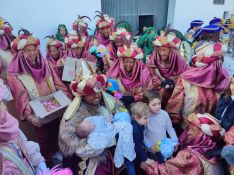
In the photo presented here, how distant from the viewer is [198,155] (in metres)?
1.93

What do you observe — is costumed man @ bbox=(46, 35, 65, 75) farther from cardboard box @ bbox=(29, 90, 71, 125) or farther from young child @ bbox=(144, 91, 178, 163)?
young child @ bbox=(144, 91, 178, 163)

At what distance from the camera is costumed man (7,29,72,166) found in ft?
8.29

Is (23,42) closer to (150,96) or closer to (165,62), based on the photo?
(150,96)

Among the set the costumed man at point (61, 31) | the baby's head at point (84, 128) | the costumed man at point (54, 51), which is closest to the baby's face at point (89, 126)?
the baby's head at point (84, 128)

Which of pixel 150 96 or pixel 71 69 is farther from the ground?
pixel 71 69

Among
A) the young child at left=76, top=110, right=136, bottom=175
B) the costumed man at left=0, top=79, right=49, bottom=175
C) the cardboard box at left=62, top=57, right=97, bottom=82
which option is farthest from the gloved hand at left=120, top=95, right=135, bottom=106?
the costumed man at left=0, top=79, right=49, bottom=175

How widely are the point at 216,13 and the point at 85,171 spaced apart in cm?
1105

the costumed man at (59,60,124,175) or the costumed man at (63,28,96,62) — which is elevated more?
the costumed man at (63,28,96,62)

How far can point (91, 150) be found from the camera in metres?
1.88

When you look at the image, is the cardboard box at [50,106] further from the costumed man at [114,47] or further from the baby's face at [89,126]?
the costumed man at [114,47]

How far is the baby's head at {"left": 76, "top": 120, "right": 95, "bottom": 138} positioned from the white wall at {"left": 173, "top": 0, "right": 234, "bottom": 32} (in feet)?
27.2

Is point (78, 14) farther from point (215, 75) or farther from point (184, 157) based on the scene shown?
point (184, 157)

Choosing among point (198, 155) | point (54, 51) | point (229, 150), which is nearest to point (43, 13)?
point (54, 51)

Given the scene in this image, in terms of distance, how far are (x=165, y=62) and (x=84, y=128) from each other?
1.56 meters
